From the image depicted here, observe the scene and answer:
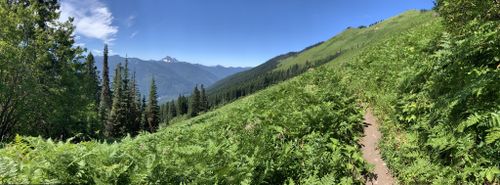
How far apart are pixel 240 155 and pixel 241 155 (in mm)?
106

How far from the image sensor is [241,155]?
8281mm

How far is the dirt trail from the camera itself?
8609 millimetres

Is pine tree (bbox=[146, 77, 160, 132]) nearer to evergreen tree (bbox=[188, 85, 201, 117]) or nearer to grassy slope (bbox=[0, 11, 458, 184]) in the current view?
evergreen tree (bbox=[188, 85, 201, 117])

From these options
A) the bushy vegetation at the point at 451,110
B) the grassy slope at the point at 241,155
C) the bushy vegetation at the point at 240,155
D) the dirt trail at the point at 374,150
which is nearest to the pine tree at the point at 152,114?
the grassy slope at the point at 241,155

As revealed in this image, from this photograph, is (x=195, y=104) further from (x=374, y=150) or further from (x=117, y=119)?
(x=374, y=150)

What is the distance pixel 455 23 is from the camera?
1198 cm

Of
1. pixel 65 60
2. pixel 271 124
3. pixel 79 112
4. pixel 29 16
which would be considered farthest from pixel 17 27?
pixel 271 124

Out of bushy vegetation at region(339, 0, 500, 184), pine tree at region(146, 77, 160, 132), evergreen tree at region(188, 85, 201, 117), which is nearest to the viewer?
bushy vegetation at region(339, 0, 500, 184)

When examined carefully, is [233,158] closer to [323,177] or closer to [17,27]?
[323,177]

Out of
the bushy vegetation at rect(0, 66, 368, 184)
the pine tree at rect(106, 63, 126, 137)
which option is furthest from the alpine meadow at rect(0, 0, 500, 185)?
the pine tree at rect(106, 63, 126, 137)

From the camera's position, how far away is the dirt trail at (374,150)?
861 cm

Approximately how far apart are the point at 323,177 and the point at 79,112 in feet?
102

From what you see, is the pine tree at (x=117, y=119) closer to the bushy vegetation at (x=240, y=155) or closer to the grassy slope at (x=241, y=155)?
the grassy slope at (x=241, y=155)

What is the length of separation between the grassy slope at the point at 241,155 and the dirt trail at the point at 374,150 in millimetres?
318
